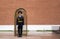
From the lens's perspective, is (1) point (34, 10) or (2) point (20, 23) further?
(1) point (34, 10)

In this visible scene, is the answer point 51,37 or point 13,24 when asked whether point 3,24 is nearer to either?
point 13,24

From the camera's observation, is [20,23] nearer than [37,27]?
Yes

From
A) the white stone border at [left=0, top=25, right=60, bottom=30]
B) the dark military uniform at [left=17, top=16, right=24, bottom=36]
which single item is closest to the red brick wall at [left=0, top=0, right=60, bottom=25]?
the white stone border at [left=0, top=25, right=60, bottom=30]

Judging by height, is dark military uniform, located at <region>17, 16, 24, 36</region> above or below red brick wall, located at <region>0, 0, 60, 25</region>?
below

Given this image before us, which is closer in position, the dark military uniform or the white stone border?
the dark military uniform

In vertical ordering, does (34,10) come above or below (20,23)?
above

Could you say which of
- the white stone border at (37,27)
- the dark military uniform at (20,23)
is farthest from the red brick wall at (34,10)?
the dark military uniform at (20,23)

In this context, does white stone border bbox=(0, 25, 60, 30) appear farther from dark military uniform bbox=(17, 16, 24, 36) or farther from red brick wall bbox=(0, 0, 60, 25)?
dark military uniform bbox=(17, 16, 24, 36)

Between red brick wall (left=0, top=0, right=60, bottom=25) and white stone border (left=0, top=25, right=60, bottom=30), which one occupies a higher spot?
red brick wall (left=0, top=0, right=60, bottom=25)

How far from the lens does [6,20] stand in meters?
1.45

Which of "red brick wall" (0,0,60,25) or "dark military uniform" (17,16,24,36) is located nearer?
"dark military uniform" (17,16,24,36)

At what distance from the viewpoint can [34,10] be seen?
1457 mm

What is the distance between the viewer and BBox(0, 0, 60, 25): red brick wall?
1438mm

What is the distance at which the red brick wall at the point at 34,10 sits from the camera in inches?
56.6
